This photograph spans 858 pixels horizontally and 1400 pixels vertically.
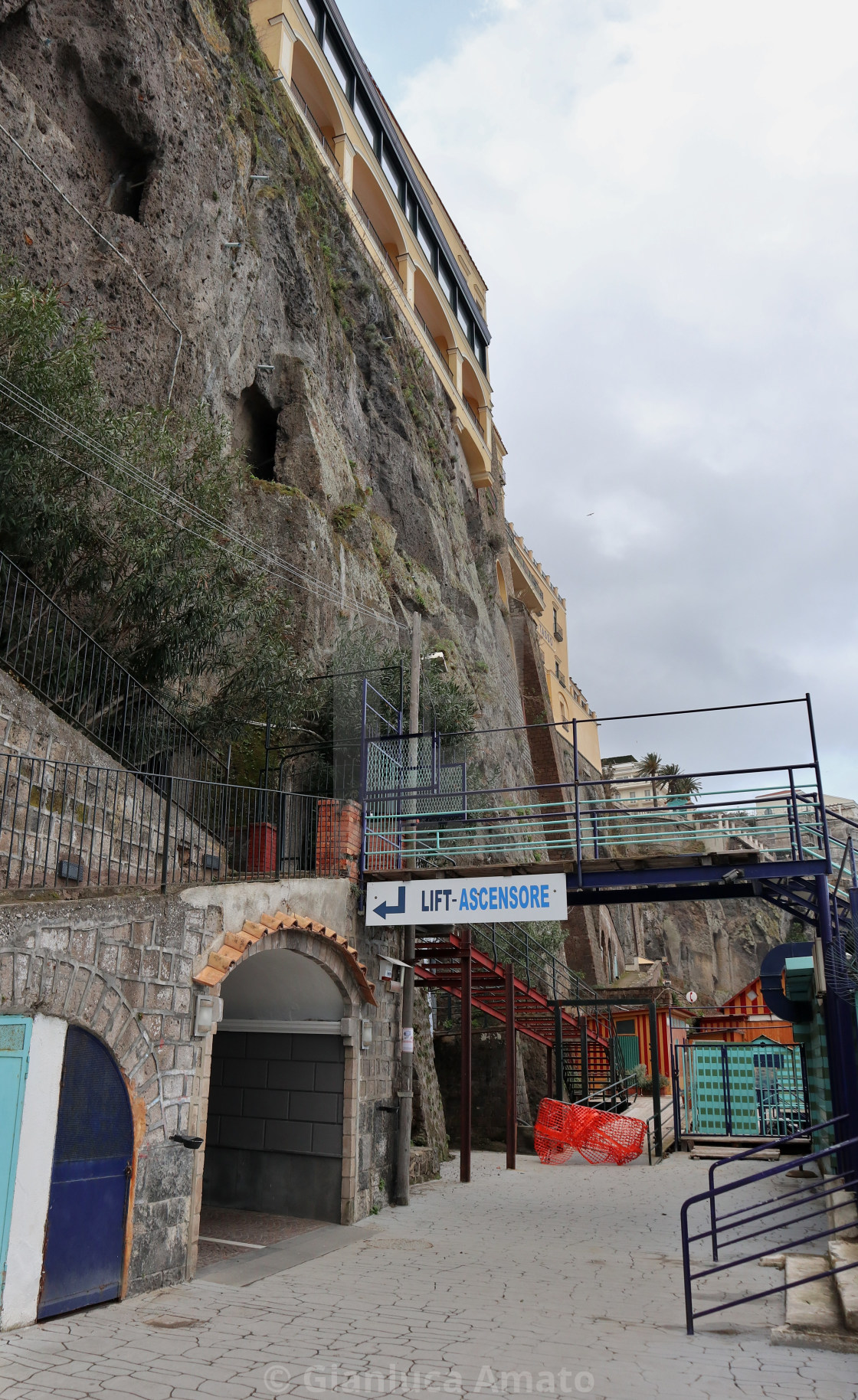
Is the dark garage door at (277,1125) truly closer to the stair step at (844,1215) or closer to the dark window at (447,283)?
the stair step at (844,1215)

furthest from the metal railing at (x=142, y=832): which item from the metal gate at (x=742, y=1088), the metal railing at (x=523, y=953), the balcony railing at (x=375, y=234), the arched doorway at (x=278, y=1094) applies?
the balcony railing at (x=375, y=234)

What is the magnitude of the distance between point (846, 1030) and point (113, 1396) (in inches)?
310

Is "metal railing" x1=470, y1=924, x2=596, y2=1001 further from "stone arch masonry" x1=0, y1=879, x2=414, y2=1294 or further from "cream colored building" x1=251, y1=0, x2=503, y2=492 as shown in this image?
"cream colored building" x1=251, y1=0, x2=503, y2=492

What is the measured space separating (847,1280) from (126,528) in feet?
35.9

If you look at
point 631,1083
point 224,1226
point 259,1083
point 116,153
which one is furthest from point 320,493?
point 631,1083

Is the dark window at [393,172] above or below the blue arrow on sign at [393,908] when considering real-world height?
above

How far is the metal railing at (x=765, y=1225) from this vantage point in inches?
249

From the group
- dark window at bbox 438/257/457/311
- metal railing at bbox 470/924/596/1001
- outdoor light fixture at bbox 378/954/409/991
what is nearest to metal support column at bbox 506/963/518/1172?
metal railing at bbox 470/924/596/1001

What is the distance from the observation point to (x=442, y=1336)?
6535mm

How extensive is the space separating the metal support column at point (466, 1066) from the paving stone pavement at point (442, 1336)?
3956mm

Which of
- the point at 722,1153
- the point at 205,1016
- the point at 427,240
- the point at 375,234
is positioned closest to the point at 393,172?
the point at 427,240

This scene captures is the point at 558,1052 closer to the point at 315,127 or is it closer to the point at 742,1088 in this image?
the point at 742,1088

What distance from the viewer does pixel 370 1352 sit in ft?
20.1

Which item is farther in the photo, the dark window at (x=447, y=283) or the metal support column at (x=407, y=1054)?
the dark window at (x=447, y=283)
